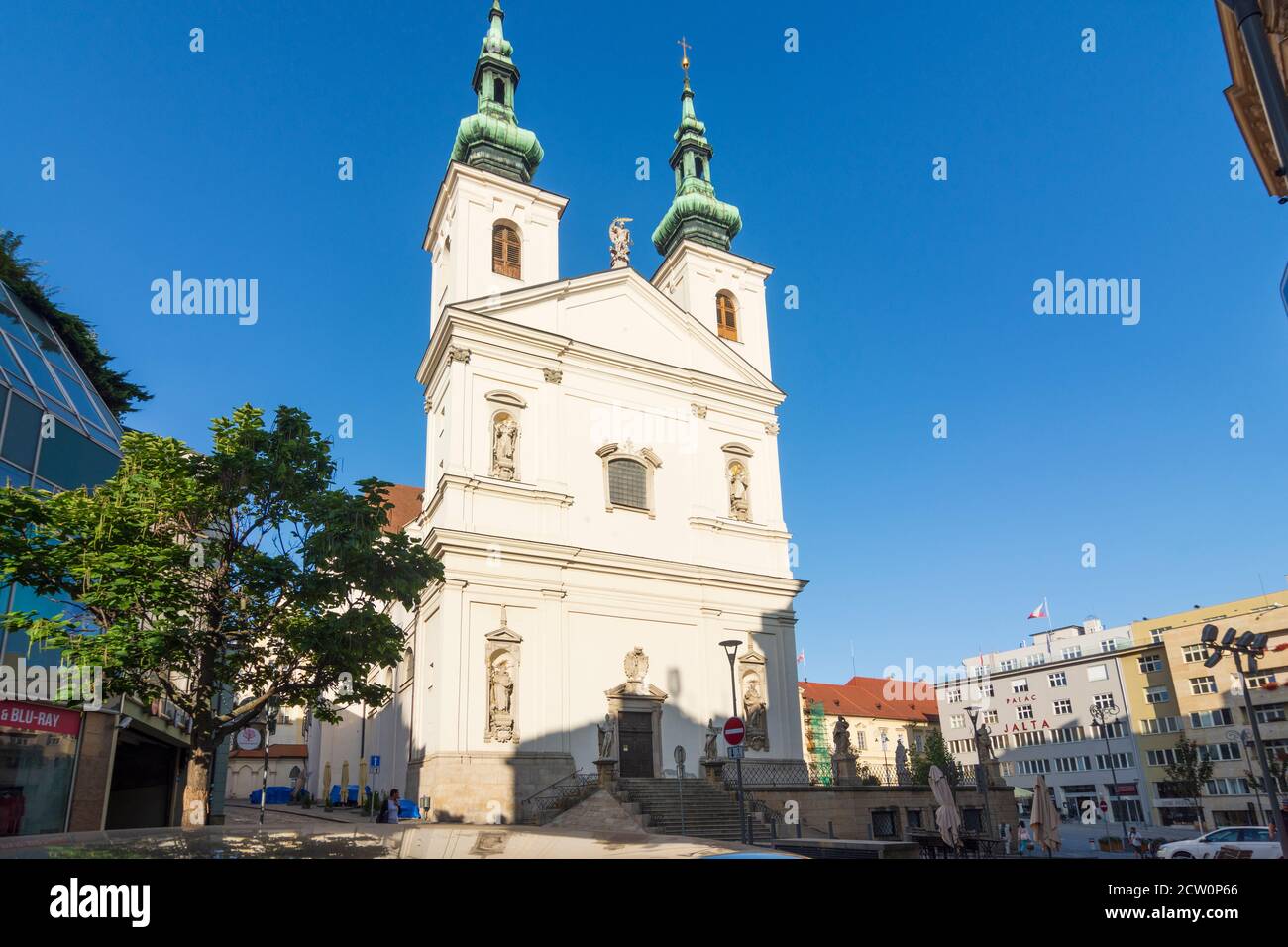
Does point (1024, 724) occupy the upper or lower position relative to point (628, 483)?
lower

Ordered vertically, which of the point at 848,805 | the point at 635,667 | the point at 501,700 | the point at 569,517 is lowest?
the point at 848,805

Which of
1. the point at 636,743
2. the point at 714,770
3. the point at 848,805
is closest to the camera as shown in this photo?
the point at 848,805

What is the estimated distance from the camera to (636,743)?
29234 mm

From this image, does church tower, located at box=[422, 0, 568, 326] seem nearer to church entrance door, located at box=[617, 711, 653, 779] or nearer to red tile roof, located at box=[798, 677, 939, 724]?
church entrance door, located at box=[617, 711, 653, 779]

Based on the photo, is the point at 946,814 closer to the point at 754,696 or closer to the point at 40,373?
the point at 754,696

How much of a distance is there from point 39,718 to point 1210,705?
70.6 meters

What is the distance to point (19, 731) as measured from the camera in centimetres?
1886

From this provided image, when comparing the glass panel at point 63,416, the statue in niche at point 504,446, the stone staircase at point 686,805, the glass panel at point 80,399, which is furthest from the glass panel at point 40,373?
the stone staircase at point 686,805

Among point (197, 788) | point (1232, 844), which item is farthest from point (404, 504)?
point (1232, 844)

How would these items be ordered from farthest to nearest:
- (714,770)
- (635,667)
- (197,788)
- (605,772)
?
(635,667)
(714,770)
(605,772)
(197,788)

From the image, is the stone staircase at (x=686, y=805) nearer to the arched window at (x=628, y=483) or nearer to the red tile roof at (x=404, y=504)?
the arched window at (x=628, y=483)
